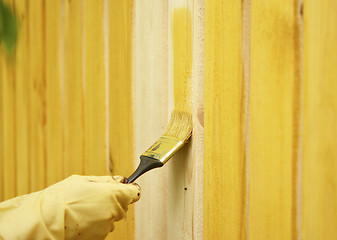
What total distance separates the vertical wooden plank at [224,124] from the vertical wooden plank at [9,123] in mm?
1096

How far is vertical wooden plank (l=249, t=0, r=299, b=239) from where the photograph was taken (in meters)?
0.64

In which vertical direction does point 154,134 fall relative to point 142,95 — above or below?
below

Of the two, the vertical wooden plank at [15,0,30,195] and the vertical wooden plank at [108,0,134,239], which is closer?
the vertical wooden plank at [108,0,134,239]

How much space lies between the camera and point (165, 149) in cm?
87

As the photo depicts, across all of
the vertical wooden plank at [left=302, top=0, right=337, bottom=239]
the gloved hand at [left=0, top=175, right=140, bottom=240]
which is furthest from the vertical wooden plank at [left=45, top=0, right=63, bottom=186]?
the vertical wooden plank at [left=302, top=0, right=337, bottom=239]

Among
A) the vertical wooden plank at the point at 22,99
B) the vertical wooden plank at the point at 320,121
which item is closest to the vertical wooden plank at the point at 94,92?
the vertical wooden plank at the point at 22,99

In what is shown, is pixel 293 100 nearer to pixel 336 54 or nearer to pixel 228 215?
pixel 336 54

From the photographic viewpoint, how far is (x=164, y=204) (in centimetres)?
99

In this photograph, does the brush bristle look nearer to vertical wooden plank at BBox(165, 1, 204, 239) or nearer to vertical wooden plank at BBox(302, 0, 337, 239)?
vertical wooden plank at BBox(165, 1, 204, 239)

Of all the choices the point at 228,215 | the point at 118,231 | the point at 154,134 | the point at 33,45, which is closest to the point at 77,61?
the point at 33,45

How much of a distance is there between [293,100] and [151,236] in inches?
23.1

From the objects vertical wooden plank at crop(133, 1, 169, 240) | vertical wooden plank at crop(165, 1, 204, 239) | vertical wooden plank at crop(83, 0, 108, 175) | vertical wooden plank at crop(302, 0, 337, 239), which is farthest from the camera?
vertical wooden plank at crop(83, 0, 108, 175)

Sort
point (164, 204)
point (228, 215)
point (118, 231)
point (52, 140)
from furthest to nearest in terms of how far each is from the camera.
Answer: point (52, 140)
point (118, 231)
point (164, 204)
point (228, 215)

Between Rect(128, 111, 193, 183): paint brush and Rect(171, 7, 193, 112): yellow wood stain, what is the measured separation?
27 mm
